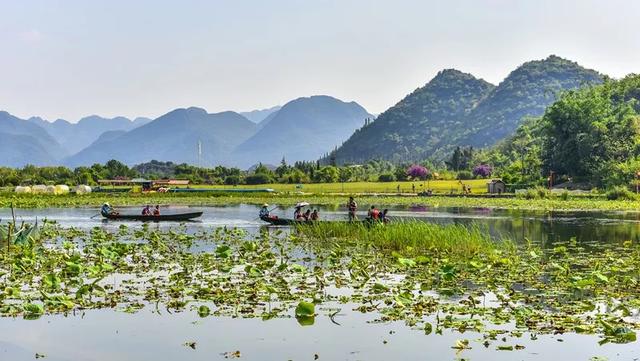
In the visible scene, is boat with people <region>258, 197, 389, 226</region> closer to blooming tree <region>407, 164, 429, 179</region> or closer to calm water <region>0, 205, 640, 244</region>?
calm water <region>0, 205, 640, 244</region>

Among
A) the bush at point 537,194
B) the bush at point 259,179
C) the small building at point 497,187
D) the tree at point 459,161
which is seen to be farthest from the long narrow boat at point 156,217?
the tree at point 459,161

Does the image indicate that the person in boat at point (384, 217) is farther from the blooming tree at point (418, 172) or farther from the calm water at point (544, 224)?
the blooming tree at point (418, 172)

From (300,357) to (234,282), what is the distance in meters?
6.85

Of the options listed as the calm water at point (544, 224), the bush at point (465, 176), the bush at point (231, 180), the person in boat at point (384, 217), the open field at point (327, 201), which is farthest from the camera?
the bush at point (231, 180)

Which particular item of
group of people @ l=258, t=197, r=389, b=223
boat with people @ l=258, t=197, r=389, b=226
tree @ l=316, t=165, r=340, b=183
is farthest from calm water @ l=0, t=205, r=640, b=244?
tree @ l=316, t=165, r=340, b=183

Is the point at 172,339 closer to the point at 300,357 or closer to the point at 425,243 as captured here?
the point at 300,357

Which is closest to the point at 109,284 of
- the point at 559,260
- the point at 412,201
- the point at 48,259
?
the point at 48,259

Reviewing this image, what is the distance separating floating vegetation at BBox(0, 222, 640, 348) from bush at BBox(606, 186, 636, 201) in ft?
142

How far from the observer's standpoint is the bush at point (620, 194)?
2707 inches

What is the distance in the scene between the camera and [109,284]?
19.4 m

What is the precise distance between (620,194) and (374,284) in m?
58.3

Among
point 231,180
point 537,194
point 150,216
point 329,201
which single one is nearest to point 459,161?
point 231,180

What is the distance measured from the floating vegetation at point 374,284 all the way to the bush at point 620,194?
43.3 metres

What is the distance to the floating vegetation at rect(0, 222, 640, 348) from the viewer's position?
15281 mm
